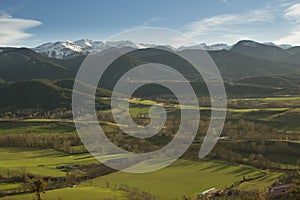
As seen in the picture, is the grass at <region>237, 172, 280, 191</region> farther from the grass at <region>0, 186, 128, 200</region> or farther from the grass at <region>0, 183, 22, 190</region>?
the grass at <region>0, 183, 22, 190</region>

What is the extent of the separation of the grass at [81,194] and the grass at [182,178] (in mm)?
1903

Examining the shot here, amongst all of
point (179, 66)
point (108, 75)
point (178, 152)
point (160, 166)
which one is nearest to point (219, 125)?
point (178, 152)

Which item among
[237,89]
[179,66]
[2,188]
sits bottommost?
[2,188]

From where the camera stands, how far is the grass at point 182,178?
2812 centimetres

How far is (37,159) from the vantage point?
40.0m

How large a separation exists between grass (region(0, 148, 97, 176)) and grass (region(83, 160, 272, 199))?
630cm

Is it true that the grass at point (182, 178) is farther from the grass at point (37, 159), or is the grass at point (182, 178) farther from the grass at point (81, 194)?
the grass at point (37, 159)

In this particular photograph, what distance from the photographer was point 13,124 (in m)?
63.5

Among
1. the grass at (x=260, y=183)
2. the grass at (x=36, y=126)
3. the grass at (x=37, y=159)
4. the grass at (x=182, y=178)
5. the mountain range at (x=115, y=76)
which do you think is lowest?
the grass at (x=260, y=183)

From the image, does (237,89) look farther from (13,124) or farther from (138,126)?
(13,124)

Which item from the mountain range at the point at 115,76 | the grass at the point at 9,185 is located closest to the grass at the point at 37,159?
the grass at the point at 9,185

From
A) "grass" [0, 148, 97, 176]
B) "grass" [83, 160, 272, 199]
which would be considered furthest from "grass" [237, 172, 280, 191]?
"grass" [0, 148, 97, 176]

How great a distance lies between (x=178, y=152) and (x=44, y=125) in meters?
30.9

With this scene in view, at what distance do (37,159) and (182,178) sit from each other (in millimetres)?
16880
